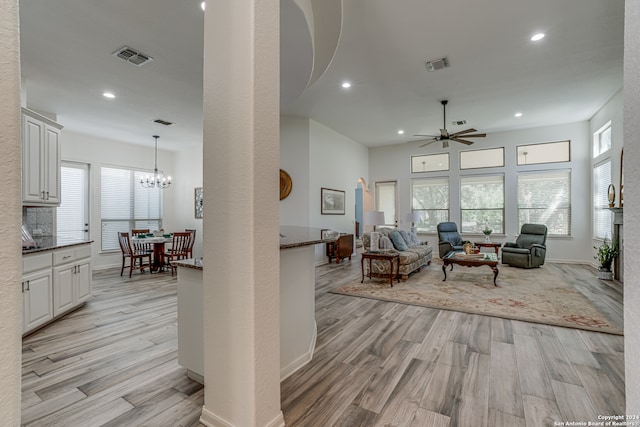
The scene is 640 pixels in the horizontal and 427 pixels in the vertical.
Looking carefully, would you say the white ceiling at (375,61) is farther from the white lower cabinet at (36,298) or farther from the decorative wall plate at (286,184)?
the white lower cabinet at (36,298)

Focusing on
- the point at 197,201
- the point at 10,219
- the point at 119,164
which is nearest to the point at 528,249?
the point at 10,219

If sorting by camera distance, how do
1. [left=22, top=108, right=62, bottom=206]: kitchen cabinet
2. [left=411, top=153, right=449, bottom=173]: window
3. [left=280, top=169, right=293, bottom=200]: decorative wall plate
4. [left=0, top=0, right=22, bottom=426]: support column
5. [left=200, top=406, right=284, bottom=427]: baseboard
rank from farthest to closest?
[left=411, top=153, right=449, bottom=173]: window < [left=280, top=169, right=293, bottom=200]: decorative wall plate < [left=22, top=108, right=62, bottom=206]: kitchen cabinet < [left=200, top=406, right=284, bottom=427]: baseboard < [left=0, top=0, right=22, bottom=426]: support column

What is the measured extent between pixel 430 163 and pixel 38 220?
8.74 meters

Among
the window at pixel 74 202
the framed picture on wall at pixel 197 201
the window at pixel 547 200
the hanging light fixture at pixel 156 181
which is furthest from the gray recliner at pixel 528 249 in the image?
the window at pixel 74 202

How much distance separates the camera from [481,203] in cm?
790

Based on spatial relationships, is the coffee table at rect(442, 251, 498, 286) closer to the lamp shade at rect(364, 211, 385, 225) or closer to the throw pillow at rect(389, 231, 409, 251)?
the throw pillow at rect(389, 231, 409, 251)

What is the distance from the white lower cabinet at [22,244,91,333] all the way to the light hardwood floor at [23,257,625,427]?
18 centimetres

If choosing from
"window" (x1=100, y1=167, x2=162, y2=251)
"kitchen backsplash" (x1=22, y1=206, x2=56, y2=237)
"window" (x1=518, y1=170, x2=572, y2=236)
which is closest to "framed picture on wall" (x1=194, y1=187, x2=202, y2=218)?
"window" (x1=100, y1=167, x2=162, y2=251)

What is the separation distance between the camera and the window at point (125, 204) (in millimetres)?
6805

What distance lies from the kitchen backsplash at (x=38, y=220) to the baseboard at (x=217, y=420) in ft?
14.6

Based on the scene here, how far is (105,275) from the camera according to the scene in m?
5.88

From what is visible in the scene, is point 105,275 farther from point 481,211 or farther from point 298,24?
point 481,211

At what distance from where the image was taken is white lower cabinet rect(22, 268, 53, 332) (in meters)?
2.87

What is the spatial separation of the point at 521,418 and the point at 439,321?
5.11 feet
